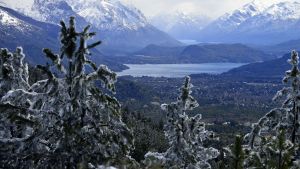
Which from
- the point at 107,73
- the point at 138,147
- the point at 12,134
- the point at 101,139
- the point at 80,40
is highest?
the point at 80,40

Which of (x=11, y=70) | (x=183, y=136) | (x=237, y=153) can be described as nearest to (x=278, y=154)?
(x=237, y=153)

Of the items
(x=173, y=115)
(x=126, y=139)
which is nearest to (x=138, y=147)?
(x=173, y=115)

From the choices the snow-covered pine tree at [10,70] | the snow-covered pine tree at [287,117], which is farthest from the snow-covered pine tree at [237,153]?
the snow-covered pine tree at [10,70]

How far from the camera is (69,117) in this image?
13969 millimetres

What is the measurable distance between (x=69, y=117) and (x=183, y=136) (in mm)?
13361

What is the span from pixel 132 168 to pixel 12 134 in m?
10.5

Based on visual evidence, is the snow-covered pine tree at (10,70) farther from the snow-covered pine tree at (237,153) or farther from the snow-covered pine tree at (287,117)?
the snow-covered pine tree at (237,153)

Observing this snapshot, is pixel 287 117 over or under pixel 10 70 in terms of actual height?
under

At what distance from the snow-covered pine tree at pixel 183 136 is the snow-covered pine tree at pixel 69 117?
37.9ft

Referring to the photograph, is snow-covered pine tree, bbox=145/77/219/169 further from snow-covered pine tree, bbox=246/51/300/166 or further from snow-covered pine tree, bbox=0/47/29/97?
snow-covered pine tree, bbox=0/47/29/97

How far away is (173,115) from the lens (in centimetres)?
2627

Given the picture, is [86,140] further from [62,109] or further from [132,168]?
[132,168]

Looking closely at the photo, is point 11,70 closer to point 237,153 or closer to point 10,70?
point 10,70

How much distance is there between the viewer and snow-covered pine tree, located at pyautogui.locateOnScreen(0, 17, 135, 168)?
13492 millimetres
